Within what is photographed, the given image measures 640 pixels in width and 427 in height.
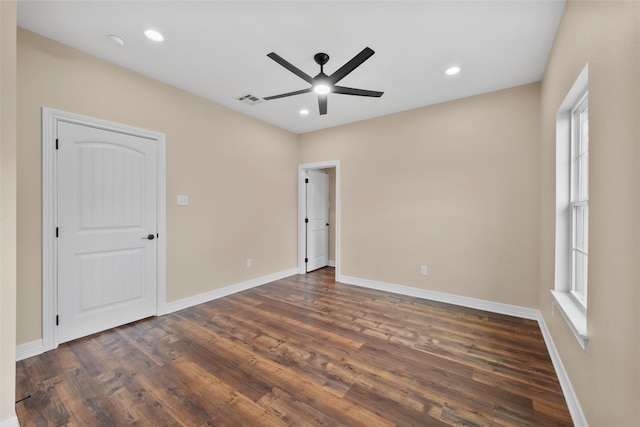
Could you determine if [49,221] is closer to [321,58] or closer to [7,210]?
[7,210]

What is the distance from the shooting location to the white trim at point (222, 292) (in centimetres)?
322

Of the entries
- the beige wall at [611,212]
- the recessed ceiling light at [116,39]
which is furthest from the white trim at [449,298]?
the recessed ceiling light at [116,39]

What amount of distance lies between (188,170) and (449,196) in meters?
3.51

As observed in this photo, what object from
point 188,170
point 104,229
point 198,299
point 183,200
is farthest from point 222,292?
point 188,170

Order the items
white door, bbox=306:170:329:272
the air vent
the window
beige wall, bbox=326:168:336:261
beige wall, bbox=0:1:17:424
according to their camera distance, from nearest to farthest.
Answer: beige wall, bbox=0:1:17:424, the window, the air vent, white door, bbox=306:170:329:272, beige wall, bbox=326:168:336:261

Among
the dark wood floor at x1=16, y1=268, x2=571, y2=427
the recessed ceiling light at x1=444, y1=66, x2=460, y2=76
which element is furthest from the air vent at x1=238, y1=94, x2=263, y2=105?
the dark wood floor at x1=16, y1=268, x2=571, y2=427

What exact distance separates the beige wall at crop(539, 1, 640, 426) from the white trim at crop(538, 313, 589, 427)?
7 centimetres

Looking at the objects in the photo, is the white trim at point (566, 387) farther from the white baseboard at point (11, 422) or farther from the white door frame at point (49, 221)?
the white door frame at point (49, 221)

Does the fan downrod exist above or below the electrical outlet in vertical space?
above

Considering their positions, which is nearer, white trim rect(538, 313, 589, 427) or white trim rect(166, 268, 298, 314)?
white trim rect(538, 313, 589, 427)

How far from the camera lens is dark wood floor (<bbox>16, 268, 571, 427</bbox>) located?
160 cm

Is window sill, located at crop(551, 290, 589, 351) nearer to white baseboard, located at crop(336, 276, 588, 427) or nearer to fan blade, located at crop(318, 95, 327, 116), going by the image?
white baseboard, located at crop(336, 276, 588, 427)

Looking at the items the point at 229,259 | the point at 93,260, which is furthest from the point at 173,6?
the point at 229,259

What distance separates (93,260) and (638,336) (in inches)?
151
